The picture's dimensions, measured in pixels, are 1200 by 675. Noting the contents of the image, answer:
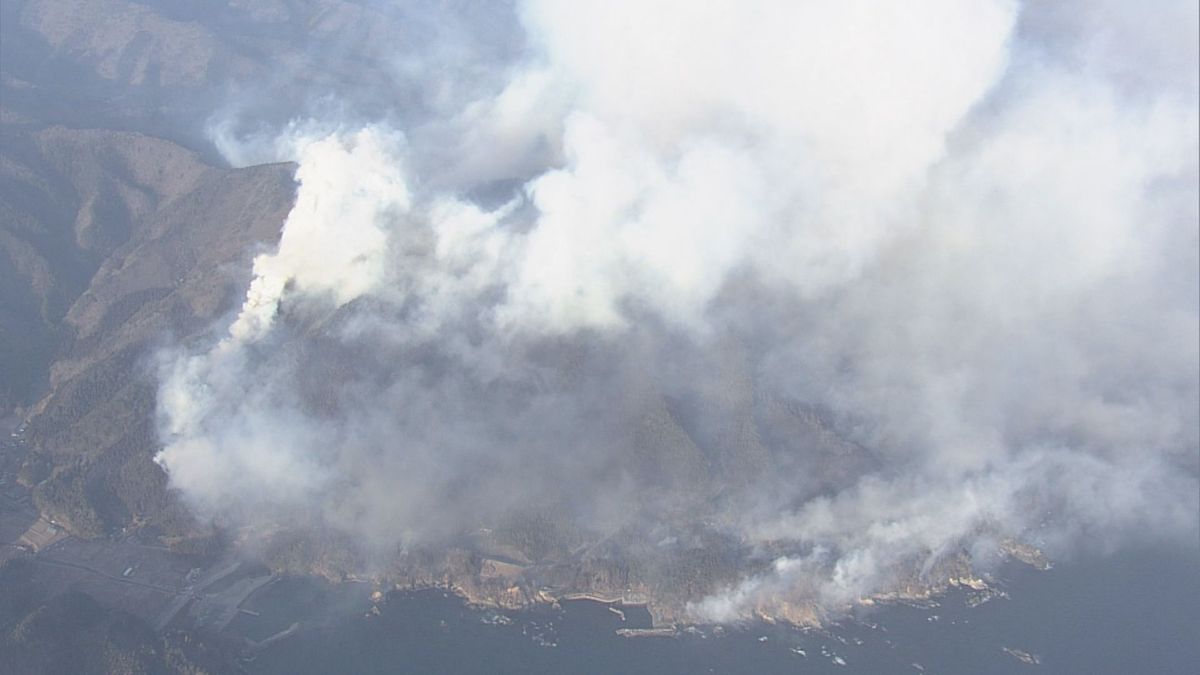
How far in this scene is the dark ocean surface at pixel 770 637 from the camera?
50.6 metres

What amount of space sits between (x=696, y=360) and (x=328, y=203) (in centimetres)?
2806

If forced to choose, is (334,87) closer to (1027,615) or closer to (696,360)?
(696,360)

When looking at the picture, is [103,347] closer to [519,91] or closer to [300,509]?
[300,509]

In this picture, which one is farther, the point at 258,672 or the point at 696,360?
the point at 696,360

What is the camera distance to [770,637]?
52.5 meters

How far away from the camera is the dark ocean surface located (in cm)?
5056

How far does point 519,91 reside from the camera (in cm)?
10938

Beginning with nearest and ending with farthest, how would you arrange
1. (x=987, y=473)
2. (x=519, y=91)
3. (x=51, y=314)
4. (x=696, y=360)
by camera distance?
(x=987, y=473), (x=696, y=360), (x=51, y=314), (x=519, y=91)

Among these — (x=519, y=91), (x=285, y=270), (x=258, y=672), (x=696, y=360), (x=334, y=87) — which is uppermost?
(x=334, y=87)

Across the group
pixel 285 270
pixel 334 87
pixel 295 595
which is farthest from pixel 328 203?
pixel 334 87

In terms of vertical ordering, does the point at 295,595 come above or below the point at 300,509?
below

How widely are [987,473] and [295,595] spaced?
39.8 meters

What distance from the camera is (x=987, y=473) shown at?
61969 millimetres

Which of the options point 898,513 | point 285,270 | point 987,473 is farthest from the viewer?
point 285,270
